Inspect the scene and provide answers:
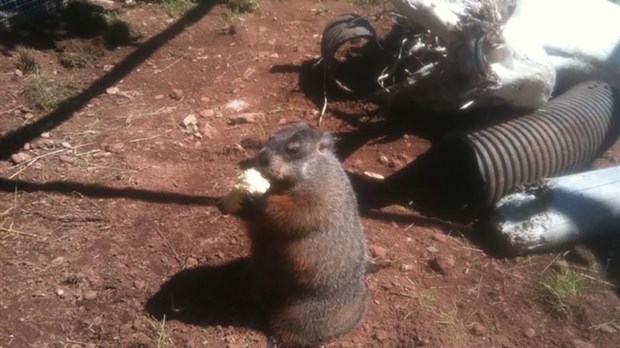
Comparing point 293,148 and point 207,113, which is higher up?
point 293,148

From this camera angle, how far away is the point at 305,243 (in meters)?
3.61

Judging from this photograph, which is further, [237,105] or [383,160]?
[237,105]

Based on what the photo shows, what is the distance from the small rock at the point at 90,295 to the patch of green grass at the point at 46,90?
2.30 metres

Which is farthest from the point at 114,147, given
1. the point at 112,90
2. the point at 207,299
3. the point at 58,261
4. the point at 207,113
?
the point at 207,299

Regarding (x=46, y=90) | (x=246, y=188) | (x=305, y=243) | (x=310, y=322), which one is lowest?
(x=310, y=322)

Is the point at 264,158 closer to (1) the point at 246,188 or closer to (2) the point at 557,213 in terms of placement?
(1) the point at 246,188

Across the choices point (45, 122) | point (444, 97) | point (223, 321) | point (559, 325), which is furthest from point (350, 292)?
point (45, 122)

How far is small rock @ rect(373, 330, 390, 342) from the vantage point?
3.85m

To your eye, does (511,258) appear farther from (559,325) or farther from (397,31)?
(397,31)

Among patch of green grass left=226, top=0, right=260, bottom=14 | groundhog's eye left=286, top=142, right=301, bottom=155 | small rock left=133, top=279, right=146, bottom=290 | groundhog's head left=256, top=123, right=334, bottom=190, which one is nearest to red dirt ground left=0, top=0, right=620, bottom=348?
small rock left=133, top=279, right=146, bottom=290

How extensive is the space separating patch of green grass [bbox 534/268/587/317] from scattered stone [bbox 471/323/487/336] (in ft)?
1.85

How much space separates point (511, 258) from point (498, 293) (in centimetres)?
42

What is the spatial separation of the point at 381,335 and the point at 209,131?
2.42m

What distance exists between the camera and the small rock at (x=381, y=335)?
3.85 meters
